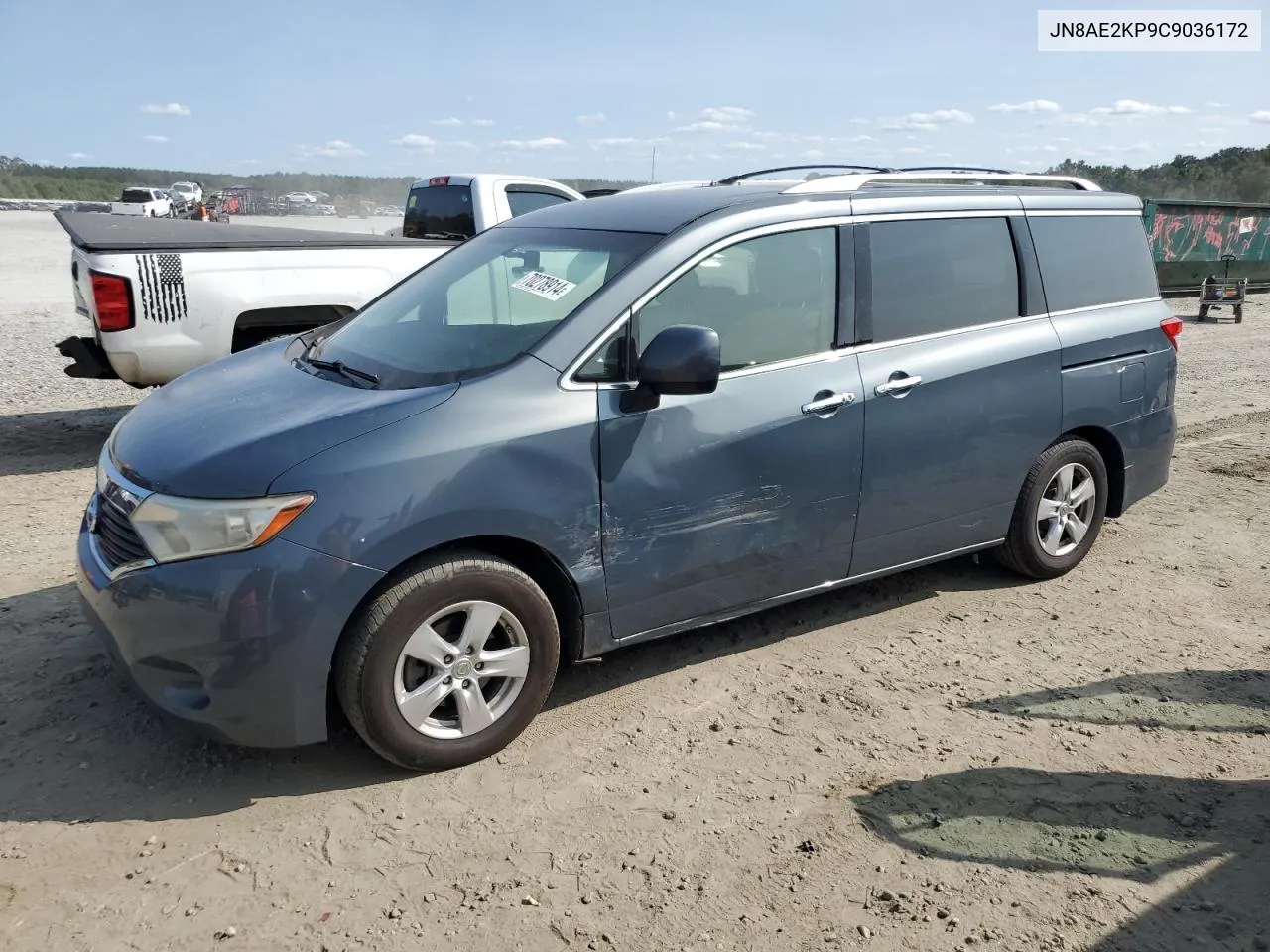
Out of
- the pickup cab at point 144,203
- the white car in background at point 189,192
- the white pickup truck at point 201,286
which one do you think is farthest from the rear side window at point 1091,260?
the white car in background at point 189,192

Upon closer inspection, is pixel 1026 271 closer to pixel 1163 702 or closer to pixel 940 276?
pixel 940 276

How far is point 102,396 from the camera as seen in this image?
897 centimetres

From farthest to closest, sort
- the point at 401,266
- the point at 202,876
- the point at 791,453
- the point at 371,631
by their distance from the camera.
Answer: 1. the point at 401,266
2. the point at 791,453
3. the point at 371,631
4. the point at 202,876

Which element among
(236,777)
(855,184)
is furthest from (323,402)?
(855,184)

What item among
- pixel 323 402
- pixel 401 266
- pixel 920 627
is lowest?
pixel 920 627

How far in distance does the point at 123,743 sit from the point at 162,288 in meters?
3.79

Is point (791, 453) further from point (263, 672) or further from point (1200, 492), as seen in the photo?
point (1200, 492)

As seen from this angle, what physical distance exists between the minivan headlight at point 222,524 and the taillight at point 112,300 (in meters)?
3.84

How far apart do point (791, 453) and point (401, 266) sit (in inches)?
176

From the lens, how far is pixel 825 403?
3.97 metres

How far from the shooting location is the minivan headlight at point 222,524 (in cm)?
298

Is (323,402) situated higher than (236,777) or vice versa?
(323,402)

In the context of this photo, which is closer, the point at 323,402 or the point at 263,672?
the point at 263,672

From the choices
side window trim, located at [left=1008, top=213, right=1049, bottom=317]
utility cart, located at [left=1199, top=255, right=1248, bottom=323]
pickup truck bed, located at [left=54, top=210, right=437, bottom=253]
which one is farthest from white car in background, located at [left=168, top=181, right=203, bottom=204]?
side window trim, located at [left=1008, top=213, right=1049, bottom=317]
